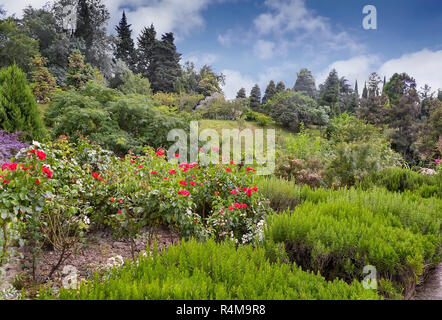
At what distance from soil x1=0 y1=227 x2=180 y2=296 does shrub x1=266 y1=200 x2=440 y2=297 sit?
1.17 meters

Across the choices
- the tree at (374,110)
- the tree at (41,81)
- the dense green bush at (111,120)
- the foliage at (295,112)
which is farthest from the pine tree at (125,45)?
the tree at (374,110)

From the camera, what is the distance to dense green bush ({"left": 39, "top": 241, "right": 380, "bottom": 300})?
131 centimetres

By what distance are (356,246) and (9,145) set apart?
601 cm

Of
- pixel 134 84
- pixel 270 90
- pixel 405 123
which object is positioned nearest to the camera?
pixel 405 123

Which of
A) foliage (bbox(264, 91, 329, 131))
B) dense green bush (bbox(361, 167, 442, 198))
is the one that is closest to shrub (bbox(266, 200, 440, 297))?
dense green bush (bbox(361, 167, 442, 198))

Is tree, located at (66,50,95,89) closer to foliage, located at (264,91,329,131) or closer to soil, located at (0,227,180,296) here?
soil, located at (0,227,180,296)

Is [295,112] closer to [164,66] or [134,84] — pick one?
[134,84]

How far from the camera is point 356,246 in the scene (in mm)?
2035

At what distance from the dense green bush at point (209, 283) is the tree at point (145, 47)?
27.8m

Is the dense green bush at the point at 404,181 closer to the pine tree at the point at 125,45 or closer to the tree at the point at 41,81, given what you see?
the tree at the point at 41,81

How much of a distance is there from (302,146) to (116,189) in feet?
19.3

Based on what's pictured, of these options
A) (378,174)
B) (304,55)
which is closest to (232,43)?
(304,55)

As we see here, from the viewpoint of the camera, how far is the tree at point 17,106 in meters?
6.08

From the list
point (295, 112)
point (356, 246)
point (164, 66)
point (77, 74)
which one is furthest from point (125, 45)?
point (356, 246)
